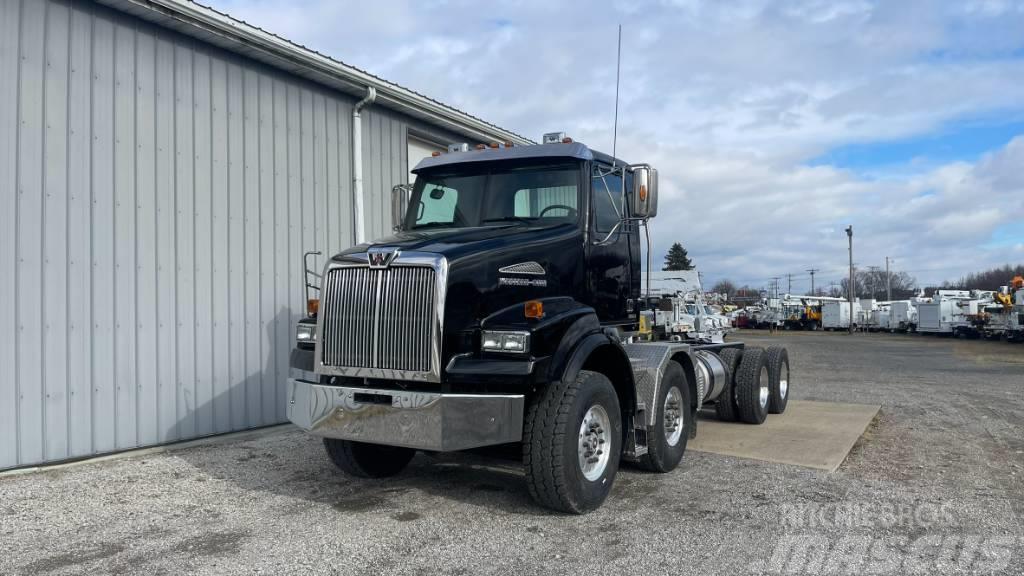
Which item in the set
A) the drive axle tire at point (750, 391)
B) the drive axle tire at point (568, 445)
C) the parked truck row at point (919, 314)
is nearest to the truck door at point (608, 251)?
the drive axle tire at point (568, 445)

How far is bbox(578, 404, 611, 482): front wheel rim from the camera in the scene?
5.30 meters

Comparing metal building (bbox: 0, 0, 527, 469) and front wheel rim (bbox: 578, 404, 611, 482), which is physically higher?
metal building (bbox: 0, 0, 527, 469)

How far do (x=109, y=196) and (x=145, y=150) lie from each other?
65cm

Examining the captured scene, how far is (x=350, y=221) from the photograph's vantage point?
1027cm

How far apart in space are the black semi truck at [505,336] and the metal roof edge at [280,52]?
10.3 ft

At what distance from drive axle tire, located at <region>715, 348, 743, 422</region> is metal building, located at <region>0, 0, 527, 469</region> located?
5279 mm

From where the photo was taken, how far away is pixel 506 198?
6.33 m

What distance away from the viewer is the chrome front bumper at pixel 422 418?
4766 millimetres

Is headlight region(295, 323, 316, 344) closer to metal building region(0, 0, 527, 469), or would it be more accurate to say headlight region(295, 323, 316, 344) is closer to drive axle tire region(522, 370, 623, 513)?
drive axle tire region(522, 370, 623, 513)

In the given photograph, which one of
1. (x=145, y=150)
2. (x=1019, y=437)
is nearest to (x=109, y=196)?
(x=145, y=150)

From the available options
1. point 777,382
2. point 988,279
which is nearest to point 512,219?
point 777,382

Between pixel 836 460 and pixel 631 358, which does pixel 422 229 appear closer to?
pixel 631 358

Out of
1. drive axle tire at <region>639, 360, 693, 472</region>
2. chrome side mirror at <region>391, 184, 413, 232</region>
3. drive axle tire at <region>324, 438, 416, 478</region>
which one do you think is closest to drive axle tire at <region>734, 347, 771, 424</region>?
drive axle tire at <region>639, 360, 693, 472</region>

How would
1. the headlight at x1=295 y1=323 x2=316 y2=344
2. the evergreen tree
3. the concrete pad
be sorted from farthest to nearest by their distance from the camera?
the evergreen tree, the concrete pad, the headlight at x1=295 y1=323 x2=316 y2=344
